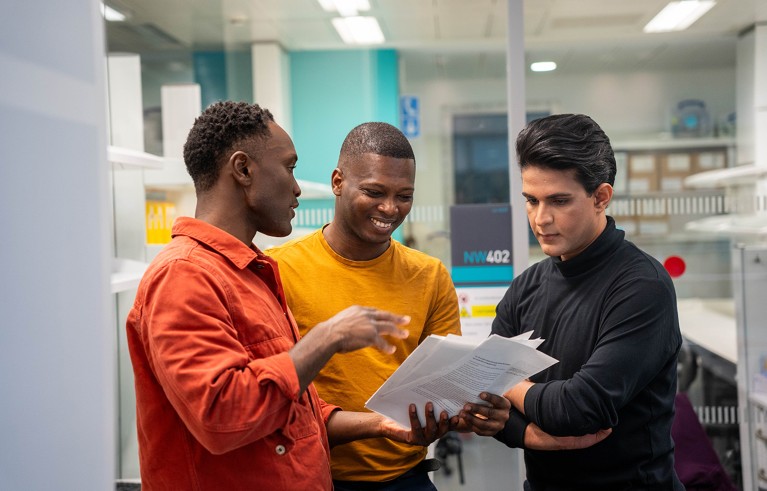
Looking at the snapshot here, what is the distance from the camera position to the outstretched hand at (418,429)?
1.54 metres

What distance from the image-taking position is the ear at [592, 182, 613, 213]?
156 cm

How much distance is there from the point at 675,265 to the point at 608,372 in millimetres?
1879

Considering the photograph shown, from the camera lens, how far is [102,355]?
170 centimetres

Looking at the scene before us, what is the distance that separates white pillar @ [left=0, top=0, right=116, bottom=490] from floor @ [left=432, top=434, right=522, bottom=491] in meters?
1.66

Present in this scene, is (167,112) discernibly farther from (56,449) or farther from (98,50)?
(56,449)

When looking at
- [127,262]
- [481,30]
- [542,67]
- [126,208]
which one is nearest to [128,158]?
[127,262]

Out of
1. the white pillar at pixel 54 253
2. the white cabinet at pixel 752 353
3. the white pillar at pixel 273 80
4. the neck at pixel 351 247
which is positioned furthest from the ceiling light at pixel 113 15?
the white cabinet at pixel 752 353

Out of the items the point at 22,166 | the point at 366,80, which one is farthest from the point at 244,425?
the point at 366,80

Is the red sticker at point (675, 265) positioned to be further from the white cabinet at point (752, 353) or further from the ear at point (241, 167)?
the ear at point (241, 167)

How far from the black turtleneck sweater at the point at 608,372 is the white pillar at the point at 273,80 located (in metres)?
1.81

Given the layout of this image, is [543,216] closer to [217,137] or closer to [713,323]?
[217,137]

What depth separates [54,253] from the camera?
5.15 ft

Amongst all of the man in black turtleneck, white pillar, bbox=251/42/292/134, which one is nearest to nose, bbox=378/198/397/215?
the man in black turtleneck

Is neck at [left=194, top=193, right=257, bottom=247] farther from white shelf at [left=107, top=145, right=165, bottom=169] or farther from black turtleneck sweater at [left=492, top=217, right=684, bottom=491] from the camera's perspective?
white shelf at [left=107, top=145, right=165, bottom=169]
